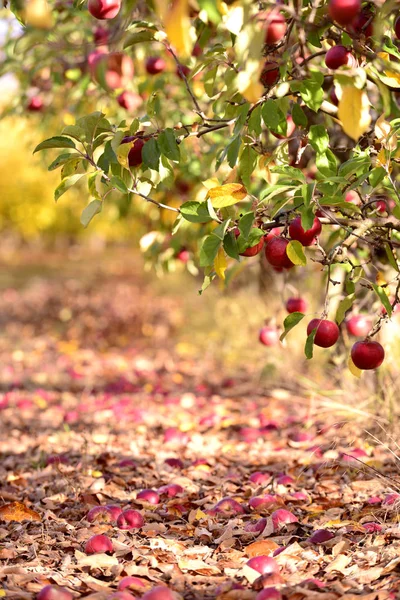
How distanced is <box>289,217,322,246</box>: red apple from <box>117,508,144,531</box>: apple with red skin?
107cm

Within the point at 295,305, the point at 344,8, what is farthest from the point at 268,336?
the point at 344,8

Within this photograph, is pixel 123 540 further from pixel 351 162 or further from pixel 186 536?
pixel 351 162

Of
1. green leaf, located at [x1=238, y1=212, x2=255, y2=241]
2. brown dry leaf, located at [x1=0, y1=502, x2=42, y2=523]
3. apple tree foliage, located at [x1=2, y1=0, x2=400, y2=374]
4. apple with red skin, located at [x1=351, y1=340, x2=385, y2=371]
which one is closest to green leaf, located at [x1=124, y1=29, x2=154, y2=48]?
apple tree foliage, located at [x1=2, y1=0, x2=400, y2=374]

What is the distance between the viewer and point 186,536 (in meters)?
2.30

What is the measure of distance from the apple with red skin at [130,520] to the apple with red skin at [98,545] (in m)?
0.18

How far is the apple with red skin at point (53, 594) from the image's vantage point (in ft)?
5.68

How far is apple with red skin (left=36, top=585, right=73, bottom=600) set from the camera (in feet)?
5.68

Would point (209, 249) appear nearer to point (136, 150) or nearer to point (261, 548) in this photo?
point (136, 150)

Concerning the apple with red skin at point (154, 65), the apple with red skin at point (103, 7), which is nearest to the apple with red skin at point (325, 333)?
the apple with red skin at point (103, 7)

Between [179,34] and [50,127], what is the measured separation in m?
4.47

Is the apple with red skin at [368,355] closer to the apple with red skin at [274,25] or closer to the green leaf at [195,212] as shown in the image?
the green leaf at [195,212]

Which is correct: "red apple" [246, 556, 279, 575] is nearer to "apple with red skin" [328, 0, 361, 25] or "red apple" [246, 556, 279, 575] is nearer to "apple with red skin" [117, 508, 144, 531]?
"apple with red skin" [117, 508, 144, 531]

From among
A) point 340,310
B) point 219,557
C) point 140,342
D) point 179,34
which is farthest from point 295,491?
point 140,342

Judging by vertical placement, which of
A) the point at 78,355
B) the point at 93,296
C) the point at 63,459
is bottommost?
the point at 93,296
